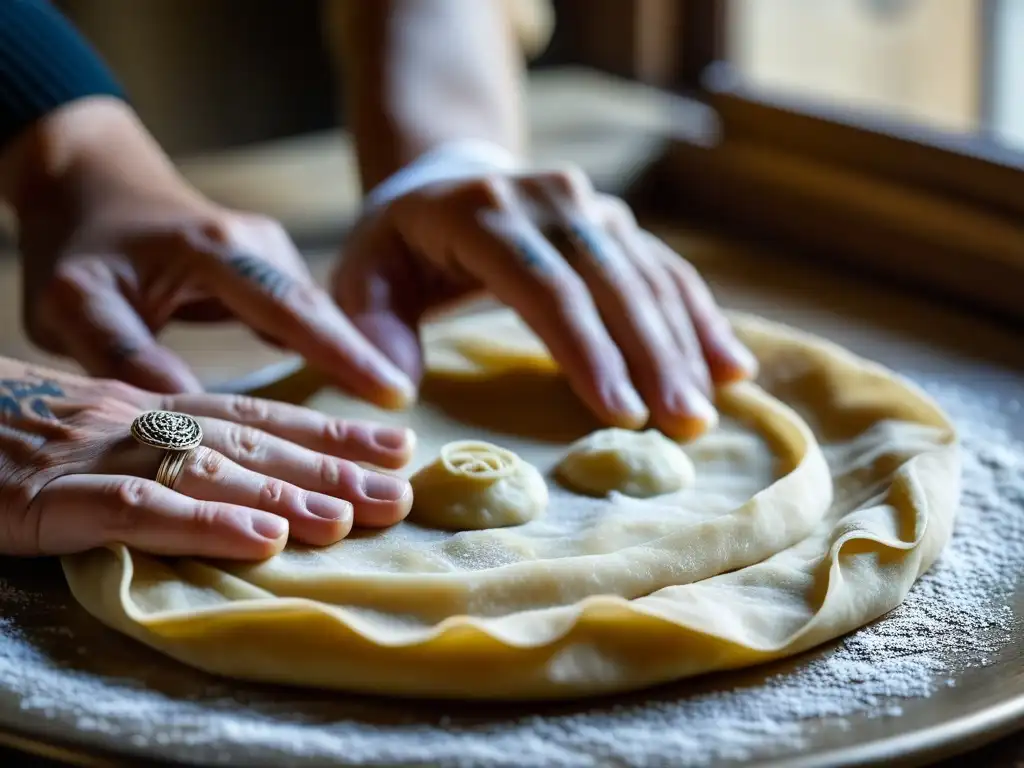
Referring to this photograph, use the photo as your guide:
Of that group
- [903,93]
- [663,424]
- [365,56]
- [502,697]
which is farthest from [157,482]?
[903,93]

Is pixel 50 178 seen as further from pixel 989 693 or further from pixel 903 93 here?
pixel 903 93

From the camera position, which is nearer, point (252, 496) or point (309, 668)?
point (309, 668)

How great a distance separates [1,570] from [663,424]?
75 centimetres

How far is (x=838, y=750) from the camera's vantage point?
35.9 inches

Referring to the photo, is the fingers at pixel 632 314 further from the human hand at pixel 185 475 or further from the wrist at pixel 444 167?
the human hand at pixel 185 475

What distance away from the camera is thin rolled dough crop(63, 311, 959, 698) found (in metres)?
0.99

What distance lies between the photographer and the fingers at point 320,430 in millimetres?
1283

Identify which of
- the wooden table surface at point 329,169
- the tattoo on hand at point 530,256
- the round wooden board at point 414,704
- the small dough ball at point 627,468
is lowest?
the wooden table surface at point 329,169

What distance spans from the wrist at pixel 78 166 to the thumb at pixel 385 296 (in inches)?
10.8

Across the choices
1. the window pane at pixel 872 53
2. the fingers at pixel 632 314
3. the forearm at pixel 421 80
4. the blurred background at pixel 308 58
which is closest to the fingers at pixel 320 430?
the fingers at pixel 632 314

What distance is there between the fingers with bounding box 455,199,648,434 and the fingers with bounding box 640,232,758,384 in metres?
0.12

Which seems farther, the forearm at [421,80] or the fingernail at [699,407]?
the forearm at [421,80]

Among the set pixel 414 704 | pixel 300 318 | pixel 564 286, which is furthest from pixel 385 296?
pixel 414 704

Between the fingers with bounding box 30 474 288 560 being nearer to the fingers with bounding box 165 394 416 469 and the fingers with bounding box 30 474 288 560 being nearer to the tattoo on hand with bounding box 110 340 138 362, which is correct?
the fingers with bounding box 165 394 416 469
